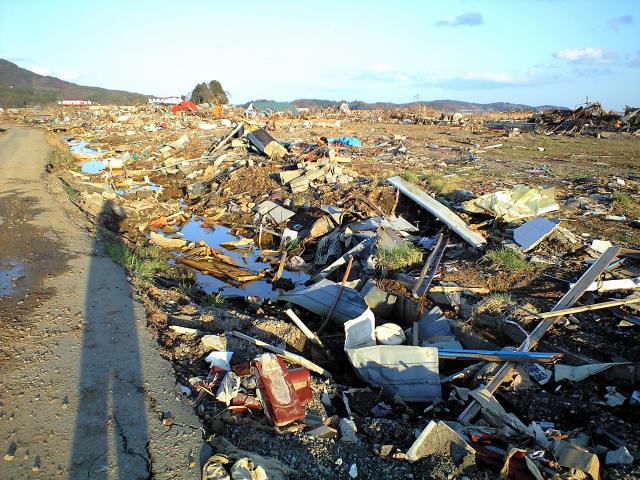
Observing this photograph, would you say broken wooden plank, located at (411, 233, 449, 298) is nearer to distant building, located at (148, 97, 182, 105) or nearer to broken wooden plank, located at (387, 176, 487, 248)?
broken wooden plank, located at (387, 176, 487, 248)

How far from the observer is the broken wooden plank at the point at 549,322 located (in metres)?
3.73

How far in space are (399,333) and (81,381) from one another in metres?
3.43

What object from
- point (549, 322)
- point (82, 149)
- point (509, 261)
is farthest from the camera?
point (82, 149)

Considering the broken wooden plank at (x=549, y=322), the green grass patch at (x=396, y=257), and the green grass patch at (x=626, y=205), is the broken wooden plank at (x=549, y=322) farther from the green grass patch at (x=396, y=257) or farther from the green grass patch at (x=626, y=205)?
the green grass patch at (x=626, y=205)

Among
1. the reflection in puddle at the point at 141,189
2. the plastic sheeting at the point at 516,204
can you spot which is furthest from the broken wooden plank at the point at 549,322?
the reflection in puddle at the point at 141,189

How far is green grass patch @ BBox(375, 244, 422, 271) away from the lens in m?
6.75

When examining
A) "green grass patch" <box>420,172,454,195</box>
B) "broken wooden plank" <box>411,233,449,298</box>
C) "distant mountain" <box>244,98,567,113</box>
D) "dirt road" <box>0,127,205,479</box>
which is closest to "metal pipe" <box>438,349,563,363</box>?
"broken wooden plank" <box>411,233,449,298</box>

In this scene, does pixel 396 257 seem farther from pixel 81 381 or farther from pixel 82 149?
pixel 82 149

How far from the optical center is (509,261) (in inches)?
248

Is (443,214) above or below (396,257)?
above

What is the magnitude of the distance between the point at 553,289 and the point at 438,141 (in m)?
17.7

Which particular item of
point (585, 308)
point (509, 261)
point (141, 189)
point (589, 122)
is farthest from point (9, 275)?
point (589, 122)

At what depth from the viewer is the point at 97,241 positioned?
6.88 m

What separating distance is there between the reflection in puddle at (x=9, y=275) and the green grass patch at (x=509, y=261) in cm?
666
